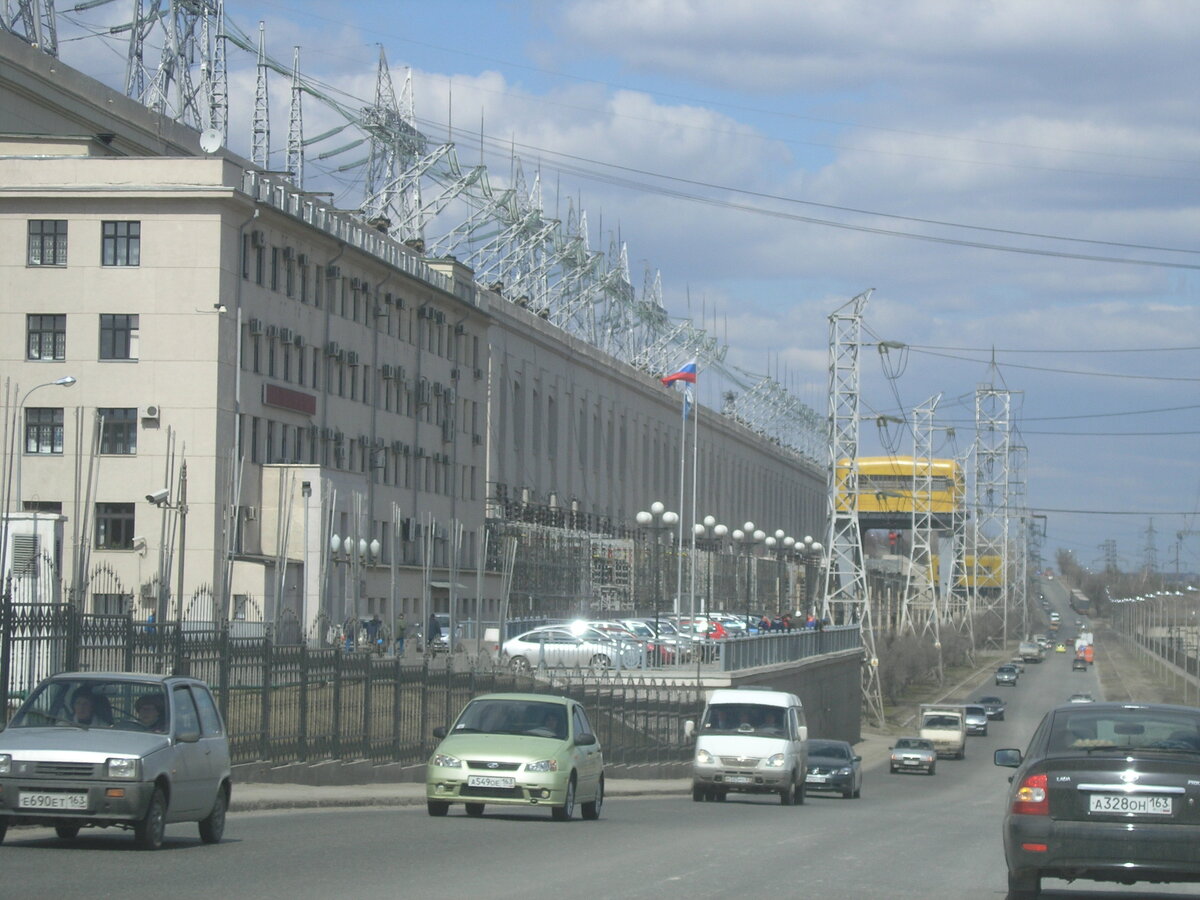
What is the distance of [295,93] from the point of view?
86.4 metres

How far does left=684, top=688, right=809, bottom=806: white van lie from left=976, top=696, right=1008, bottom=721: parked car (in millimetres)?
55495

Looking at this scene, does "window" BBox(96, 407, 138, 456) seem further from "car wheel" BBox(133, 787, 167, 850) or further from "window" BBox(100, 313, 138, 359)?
"car wheel" BBox(133, 787, 167, 850)

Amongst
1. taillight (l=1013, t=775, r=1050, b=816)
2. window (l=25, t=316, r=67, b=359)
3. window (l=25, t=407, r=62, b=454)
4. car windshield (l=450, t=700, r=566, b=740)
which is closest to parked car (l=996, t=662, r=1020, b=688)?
window (l=25, t=407, r=62, b=454)

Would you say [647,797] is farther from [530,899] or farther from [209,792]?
[530,899]

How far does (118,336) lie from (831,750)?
27232mm

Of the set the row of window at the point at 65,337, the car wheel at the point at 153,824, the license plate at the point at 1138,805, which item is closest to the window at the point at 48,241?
the row of window at the point at 65,337

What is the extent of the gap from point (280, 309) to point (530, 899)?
49.1 metres

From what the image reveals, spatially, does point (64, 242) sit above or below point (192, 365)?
above

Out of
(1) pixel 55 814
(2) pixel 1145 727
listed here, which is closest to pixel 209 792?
(1) pixel 55 814

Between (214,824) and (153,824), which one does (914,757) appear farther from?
(153,824)

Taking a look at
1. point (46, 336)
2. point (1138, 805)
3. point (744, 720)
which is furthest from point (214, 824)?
point (46, 336)

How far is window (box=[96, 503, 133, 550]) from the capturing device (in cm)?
5497

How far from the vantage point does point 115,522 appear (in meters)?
55.1

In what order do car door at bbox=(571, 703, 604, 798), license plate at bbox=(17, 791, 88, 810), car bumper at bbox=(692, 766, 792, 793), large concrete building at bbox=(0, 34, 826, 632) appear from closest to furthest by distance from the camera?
1. license plate at bbox=(17, 791, 88, 810)
2. car door at bbox=(571, 703, 604, 798)
3. car bumper at bbox=(692, 766, 792, 793)
4. large concrete building at bbox=(0, 34, 826, 632)
